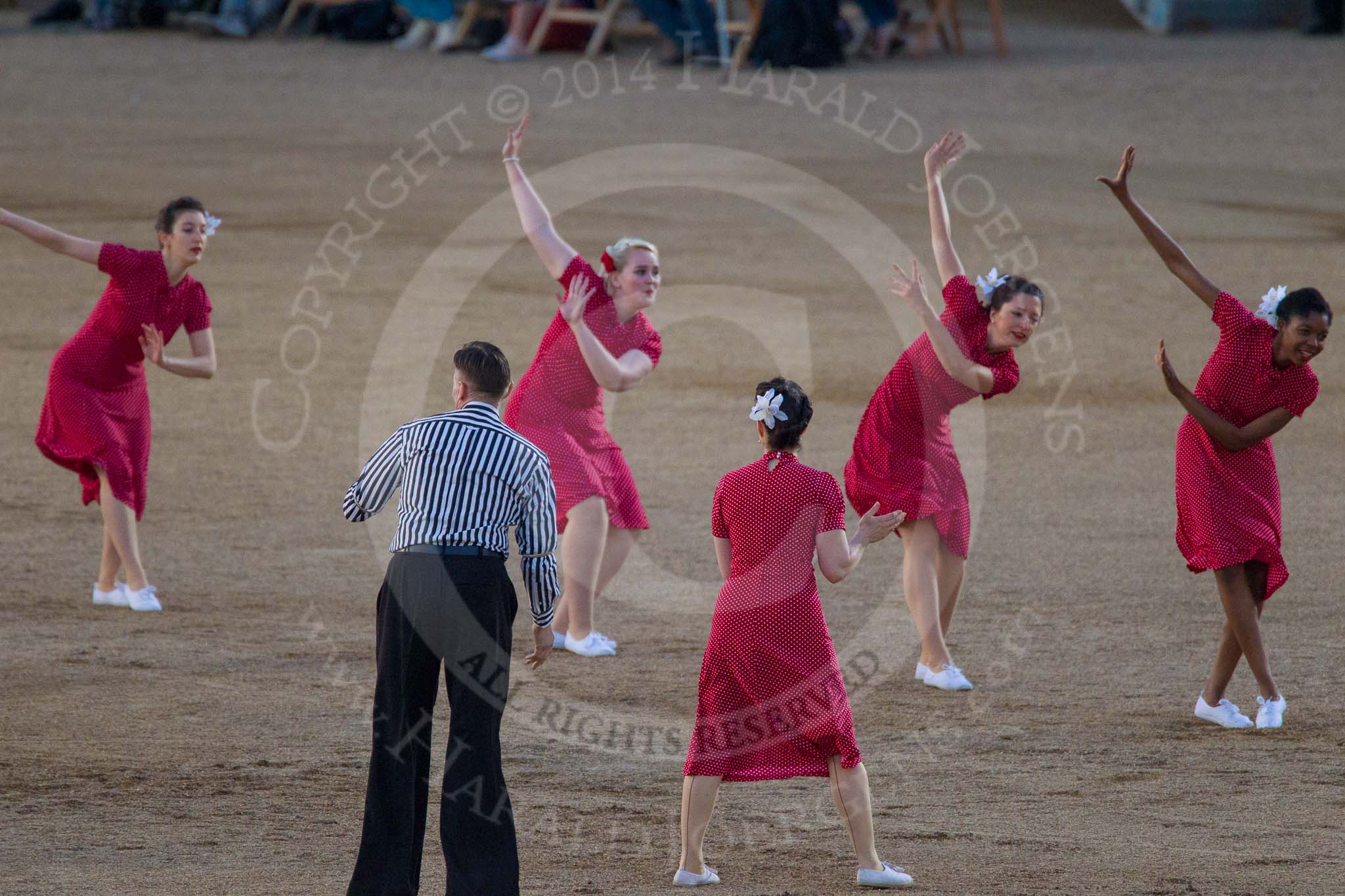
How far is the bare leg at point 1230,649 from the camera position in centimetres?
747

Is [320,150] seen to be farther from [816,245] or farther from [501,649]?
[501,649]

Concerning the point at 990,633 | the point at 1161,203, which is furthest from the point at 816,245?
the point at 990,633

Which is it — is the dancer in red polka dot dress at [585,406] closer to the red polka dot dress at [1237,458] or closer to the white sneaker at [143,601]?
the white sneaker at [143,601]

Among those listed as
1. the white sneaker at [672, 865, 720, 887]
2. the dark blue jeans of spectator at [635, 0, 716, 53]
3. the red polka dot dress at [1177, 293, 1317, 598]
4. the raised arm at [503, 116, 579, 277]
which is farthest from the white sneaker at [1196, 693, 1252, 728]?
the dark blue jeans of spectator at [635, 0, 716, 53]

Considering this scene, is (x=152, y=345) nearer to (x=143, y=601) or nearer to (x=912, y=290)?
(x=143, y=601)

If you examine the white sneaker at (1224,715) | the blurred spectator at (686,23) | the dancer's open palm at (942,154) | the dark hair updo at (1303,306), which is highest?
the blurred spectator at (686,23)

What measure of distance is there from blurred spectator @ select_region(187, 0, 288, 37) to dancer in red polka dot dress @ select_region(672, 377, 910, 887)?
95.6 feet

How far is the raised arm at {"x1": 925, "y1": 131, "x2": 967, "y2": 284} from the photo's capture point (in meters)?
8.13

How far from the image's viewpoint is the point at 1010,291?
7.61m

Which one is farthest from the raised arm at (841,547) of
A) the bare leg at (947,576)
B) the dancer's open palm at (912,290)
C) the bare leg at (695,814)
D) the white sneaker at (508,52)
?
the white sneaker at (508,52)

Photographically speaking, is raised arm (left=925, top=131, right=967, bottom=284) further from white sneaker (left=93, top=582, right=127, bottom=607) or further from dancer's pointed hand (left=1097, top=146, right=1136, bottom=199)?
white sneaker (left=93, top=582, right=127, bottom=607)

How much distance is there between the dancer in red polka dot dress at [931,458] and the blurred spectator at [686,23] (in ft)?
68.9

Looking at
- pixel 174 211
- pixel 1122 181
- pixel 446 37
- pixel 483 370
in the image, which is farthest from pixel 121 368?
pixel 446 37

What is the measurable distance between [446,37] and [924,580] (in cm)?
2450
